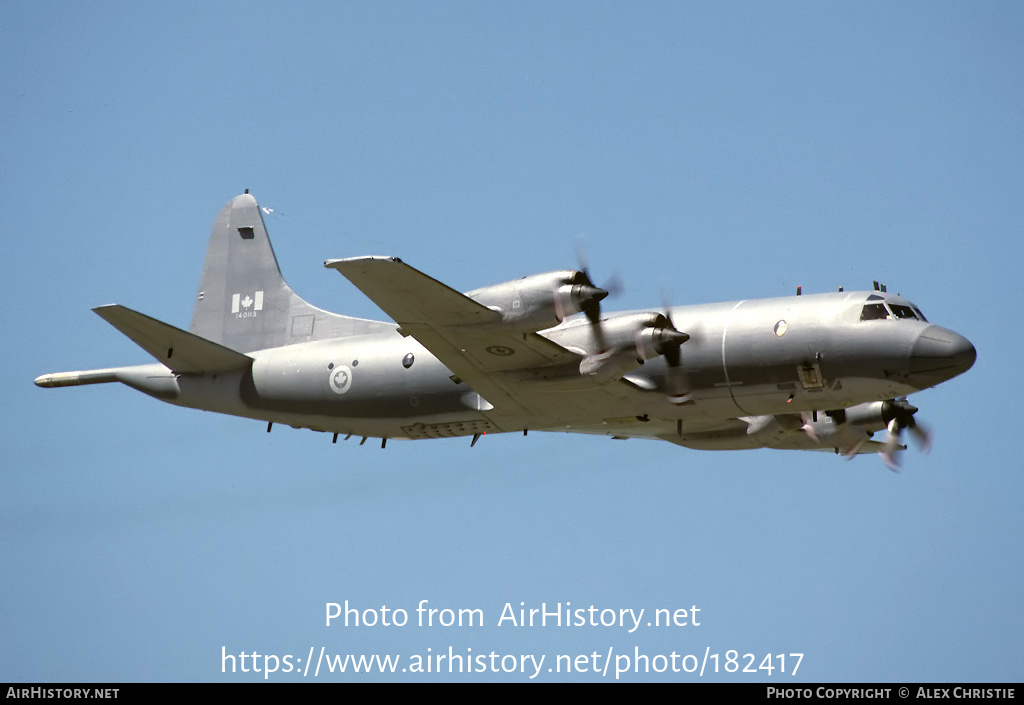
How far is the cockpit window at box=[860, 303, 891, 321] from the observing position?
75.3ft

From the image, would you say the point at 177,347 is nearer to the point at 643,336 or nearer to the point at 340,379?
the point at 340,379

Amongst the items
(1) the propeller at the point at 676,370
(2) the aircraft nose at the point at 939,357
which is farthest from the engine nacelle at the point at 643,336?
(2) the aircraft nose at the point at 939,357

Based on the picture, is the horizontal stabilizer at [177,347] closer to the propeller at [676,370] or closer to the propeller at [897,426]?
the propeller at [676,370]

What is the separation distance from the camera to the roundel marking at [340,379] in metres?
26.3

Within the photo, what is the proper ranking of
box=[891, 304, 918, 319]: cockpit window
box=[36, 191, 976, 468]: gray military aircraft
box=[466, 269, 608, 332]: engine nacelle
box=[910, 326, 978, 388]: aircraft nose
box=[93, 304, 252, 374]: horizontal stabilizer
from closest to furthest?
box=[910, 326, 978, 388]: aircraft nose, box=[466, 269, 608, 332]: engine nacelle, box=[36, 191, 976, 468]: gray military aircraft, box=[891, 304, 918, 319]: cockpit window, box=[93, 304, 252, 374]: horizontal stabilizer

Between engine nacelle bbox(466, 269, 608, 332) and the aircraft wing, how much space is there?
0.26 metres

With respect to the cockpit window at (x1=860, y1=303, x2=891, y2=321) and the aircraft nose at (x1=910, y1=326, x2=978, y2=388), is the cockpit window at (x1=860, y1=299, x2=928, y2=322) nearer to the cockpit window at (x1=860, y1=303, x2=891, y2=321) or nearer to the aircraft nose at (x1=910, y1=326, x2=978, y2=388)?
the cockpit window at (x1=860, y1=303, x2=891, y2=321)

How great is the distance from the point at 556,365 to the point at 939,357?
6.36m

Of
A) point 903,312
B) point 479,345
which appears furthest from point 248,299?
point 903,312

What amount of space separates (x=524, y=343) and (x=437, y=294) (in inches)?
79.0

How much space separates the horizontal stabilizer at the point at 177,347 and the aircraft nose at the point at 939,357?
12918 mm

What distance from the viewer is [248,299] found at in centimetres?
2989

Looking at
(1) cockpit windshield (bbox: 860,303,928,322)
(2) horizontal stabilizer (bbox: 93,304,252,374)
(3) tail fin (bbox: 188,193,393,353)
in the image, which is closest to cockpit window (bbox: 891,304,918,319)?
(1) cockpit windshield (bbox: 860,303,928,322)
